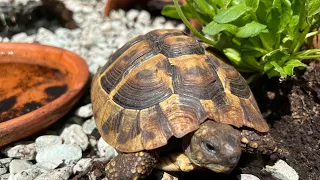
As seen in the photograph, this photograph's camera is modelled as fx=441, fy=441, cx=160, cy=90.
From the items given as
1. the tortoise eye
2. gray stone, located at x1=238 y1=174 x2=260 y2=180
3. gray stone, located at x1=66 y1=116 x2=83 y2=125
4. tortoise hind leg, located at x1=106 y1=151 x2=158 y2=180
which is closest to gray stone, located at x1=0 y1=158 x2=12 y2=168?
gray stone, located at x1=66 y1=116 x2=83 y2=125

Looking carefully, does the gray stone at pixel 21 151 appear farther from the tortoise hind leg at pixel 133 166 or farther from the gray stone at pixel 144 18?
the gray stone at pixel 144 18

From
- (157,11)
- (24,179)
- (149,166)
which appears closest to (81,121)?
(24,179)

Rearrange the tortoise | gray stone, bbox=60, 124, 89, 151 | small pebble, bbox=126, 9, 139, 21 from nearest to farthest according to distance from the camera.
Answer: the tortoise, gray stone, bbox=60, 124, 89, 151, small pebble, bbox=126, 9, 139, 21

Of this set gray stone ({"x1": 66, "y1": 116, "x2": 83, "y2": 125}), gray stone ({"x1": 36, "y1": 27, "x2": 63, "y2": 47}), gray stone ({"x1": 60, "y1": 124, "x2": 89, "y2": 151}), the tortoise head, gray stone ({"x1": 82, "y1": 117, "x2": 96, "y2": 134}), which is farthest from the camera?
gray stone ({"x1": 36, "y1": 27, "x2": 63, "y2": 47})

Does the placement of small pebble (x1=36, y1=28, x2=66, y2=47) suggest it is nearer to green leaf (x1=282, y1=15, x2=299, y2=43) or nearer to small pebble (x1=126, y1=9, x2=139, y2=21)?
small pebble (x1=126, y1=9, x2=139, y2=21)

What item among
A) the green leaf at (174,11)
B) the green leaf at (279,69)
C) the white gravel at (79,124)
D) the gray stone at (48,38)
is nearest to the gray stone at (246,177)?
the white gravel at (79,124)

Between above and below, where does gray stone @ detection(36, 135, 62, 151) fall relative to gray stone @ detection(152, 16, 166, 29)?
above

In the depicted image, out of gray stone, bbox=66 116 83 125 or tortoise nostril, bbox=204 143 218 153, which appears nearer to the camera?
tortoise nostril, bbox=204 143 218 153
